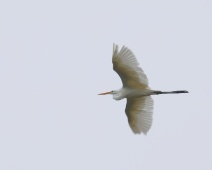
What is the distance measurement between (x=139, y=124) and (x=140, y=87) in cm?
92

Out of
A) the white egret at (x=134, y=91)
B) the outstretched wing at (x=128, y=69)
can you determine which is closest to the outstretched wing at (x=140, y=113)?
the white egret at (x=134, y=91)

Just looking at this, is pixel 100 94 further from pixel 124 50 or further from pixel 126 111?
pixel 124 50

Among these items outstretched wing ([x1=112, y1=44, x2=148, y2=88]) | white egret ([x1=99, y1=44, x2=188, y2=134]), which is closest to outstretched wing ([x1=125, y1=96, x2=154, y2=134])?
white egret ([x1=99, y1=44, x2=188, y2=134])

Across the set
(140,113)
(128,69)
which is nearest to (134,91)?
(140,113)

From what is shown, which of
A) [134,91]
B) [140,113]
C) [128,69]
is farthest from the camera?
[140,113]

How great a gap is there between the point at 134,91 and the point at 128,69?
33.6 inches

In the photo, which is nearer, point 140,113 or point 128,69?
point 128,69

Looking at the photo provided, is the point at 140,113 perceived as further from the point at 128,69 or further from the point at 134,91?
the point at 128,69

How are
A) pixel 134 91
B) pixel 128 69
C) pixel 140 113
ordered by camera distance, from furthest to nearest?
pixel 140 113 → pixel 134 91 → pixel 128 69

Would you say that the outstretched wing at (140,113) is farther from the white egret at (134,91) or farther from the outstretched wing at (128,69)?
the outstretched wing at (128,69)

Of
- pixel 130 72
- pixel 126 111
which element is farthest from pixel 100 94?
pixel 130 72

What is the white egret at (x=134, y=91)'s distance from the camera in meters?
14.0

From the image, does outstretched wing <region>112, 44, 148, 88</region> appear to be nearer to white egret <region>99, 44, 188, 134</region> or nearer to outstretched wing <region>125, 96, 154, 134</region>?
white egret <region>99, 44, 188, 134</region>

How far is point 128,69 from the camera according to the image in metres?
14.2
